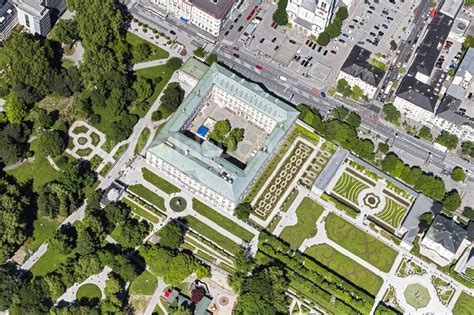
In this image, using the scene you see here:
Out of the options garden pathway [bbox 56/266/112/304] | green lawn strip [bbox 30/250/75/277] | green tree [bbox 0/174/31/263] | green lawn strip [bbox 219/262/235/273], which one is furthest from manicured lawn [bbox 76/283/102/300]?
green lawn strip [bbox 219/262/235/273]

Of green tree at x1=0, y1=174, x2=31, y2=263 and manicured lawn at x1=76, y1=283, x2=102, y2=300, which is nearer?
green tree at x1=0, y1=174, x2=31, y2=263

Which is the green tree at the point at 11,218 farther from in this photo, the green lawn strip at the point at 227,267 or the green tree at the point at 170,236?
the green lawn strip at the point at 227,267

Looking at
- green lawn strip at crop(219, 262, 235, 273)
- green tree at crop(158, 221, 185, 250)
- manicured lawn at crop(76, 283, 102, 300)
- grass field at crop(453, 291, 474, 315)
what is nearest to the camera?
manicured lawn at crop(76, 283, 102, 300)

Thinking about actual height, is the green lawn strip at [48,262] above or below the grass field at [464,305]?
below

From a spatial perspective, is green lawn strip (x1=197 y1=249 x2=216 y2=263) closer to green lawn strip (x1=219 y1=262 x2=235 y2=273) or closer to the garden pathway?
green lawn strip (x1=219 y1=262 x2=235 y2=273)

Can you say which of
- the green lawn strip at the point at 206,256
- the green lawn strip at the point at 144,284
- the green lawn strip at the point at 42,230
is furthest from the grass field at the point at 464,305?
the green lawn strip at the point at 42,230
